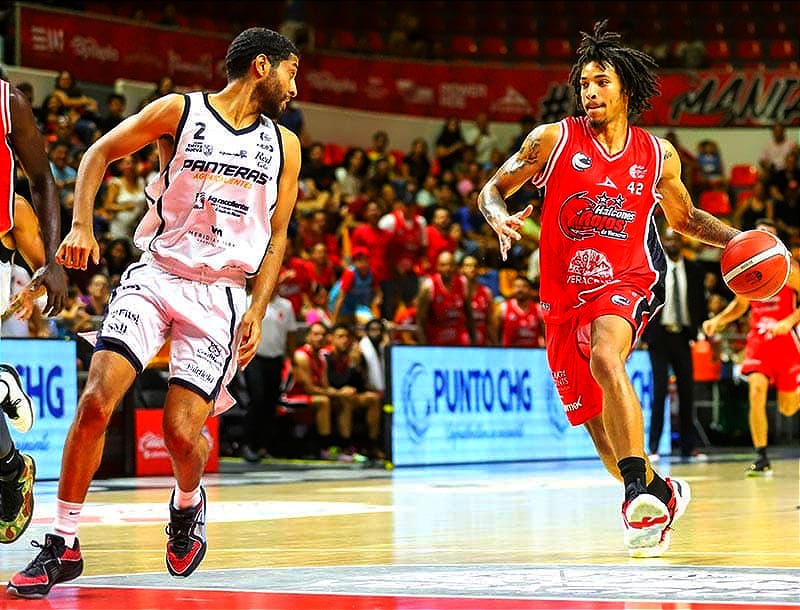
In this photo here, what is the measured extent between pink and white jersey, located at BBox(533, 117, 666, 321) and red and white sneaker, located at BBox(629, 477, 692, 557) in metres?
0.90

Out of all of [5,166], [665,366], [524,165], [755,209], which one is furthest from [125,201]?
[5,166]

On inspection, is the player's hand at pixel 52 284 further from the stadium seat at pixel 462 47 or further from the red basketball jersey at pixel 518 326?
the stadium seat at pixel 462 47

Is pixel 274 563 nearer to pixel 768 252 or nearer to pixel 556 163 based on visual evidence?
pixel 556 163

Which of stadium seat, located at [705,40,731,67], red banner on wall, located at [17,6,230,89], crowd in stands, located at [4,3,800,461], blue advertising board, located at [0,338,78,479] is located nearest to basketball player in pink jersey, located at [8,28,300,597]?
blue advertising board, located at [0,338,78,479]

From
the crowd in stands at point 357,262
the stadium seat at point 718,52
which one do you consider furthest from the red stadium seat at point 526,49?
the crowd in stands at point 357,262

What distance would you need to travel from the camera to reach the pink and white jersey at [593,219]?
6.75 metres

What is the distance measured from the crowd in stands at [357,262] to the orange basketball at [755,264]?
7068 mm

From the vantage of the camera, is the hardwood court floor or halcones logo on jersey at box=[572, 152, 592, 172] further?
halcones logo on jersey at box=[572, 152, 592, 172]

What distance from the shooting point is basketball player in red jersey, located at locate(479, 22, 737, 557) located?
22.0 feet

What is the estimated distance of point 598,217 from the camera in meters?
6.75

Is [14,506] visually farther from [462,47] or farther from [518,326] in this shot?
[462,47]

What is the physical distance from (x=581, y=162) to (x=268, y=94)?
1738 mm

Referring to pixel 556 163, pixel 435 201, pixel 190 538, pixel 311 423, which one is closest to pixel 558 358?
pixel 556 163

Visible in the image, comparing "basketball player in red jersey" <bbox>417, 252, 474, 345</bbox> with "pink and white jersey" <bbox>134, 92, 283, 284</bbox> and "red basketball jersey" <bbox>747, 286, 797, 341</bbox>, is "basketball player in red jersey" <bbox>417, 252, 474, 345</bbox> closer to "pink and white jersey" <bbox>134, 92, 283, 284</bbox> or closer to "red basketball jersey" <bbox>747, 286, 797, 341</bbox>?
"red basketball jersey" <bbox>747, 286, 797, 341</bbox>
